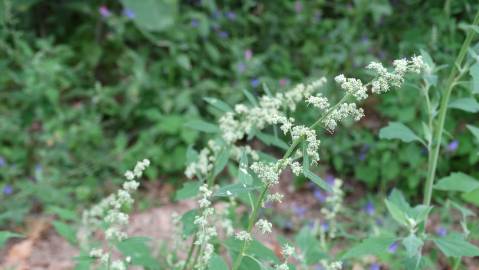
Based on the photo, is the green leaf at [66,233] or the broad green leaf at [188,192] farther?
the green leaf at [66,233]

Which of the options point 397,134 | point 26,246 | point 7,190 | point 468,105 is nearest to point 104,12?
point 7,190

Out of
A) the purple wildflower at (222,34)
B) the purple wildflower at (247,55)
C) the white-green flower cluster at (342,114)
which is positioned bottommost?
the white-green flower cluster at (342,114)

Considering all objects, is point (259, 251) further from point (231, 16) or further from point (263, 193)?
point (231, 16)

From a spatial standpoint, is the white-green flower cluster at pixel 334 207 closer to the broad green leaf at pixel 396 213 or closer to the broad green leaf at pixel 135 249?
the broad green leaf at pixel 396 213

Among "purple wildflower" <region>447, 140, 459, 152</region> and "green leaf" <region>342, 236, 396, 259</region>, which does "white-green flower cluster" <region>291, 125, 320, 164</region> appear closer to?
"green leaf" <region>342, 236, 396, 259</region>

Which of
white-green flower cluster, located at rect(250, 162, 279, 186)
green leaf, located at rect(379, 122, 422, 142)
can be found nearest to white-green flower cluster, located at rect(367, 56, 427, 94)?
white-green flower cluster, located at rect(250, 162, 279, 186)

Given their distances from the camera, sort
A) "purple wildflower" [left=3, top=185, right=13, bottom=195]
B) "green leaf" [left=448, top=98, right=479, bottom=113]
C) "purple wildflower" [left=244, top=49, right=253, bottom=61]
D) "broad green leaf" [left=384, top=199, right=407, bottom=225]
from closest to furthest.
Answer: "broad green leaf" [left=384, top=199, right=407, bottom=225] → "green leaf" [left=448, top=98, right=479, bottom=113] → "purple wildflower" [left=3, top=185, right=13, bottom=195] → "purple wildflower" [left=244, top=49, right=253, bottom=61]

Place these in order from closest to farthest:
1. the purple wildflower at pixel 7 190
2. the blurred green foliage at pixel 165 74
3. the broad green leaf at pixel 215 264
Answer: the broad green leaf at pixel 215 264
the purple wildflower at pixel 7 190
the blurred green foliage at pixel 165 74

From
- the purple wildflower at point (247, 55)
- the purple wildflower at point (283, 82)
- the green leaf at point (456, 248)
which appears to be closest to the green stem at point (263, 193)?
the green leaf at point (456, 248)

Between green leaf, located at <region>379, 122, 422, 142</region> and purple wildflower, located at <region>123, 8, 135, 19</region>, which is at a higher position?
purple wildflower, located at <region>123, 8, 135, 19</region>
